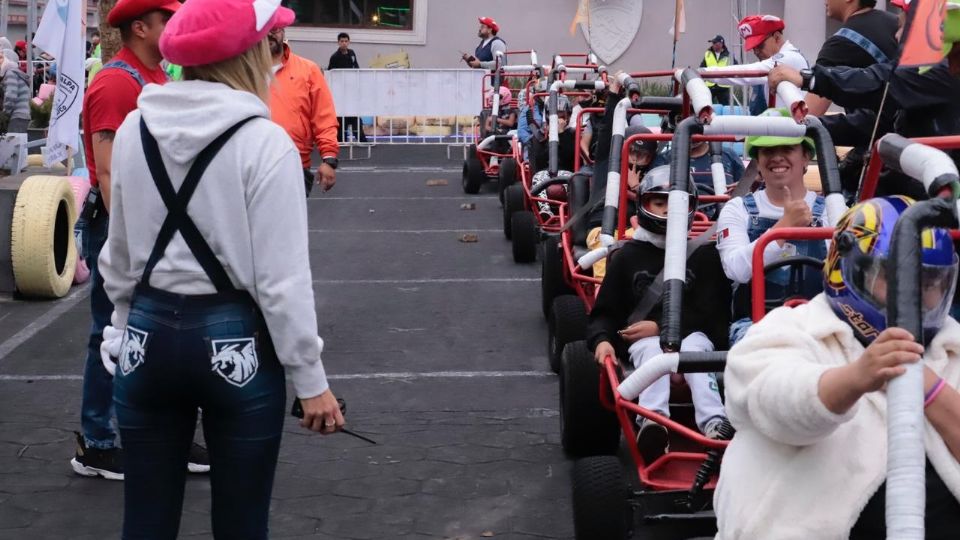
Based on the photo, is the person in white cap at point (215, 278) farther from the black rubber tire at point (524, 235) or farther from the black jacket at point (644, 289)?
the black rubber tire at point (524, 235)

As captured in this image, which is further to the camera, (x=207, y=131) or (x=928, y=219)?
(x=207, y=131)

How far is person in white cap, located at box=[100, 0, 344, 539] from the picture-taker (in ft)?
10.6

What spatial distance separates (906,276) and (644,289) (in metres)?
3.46

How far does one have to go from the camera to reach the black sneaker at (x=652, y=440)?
16.3 feet

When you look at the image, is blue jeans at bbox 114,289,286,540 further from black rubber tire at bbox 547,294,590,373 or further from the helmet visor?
black rubber tire at bbox 547,294,590,373

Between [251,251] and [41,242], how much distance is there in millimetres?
6607

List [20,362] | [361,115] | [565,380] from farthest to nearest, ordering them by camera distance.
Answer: [361,115], [20,362], [565,380]

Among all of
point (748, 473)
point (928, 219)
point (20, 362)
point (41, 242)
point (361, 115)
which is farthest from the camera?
point (361, 115)

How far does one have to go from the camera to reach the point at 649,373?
451 cm

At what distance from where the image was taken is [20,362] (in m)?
7.92

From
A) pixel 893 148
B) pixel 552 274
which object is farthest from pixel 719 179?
pixel 893 148

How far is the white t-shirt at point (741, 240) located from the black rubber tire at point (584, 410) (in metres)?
0.72

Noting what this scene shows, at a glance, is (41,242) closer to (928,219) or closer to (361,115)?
(928,219)

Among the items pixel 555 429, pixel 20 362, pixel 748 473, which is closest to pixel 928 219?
pixel 748 473
